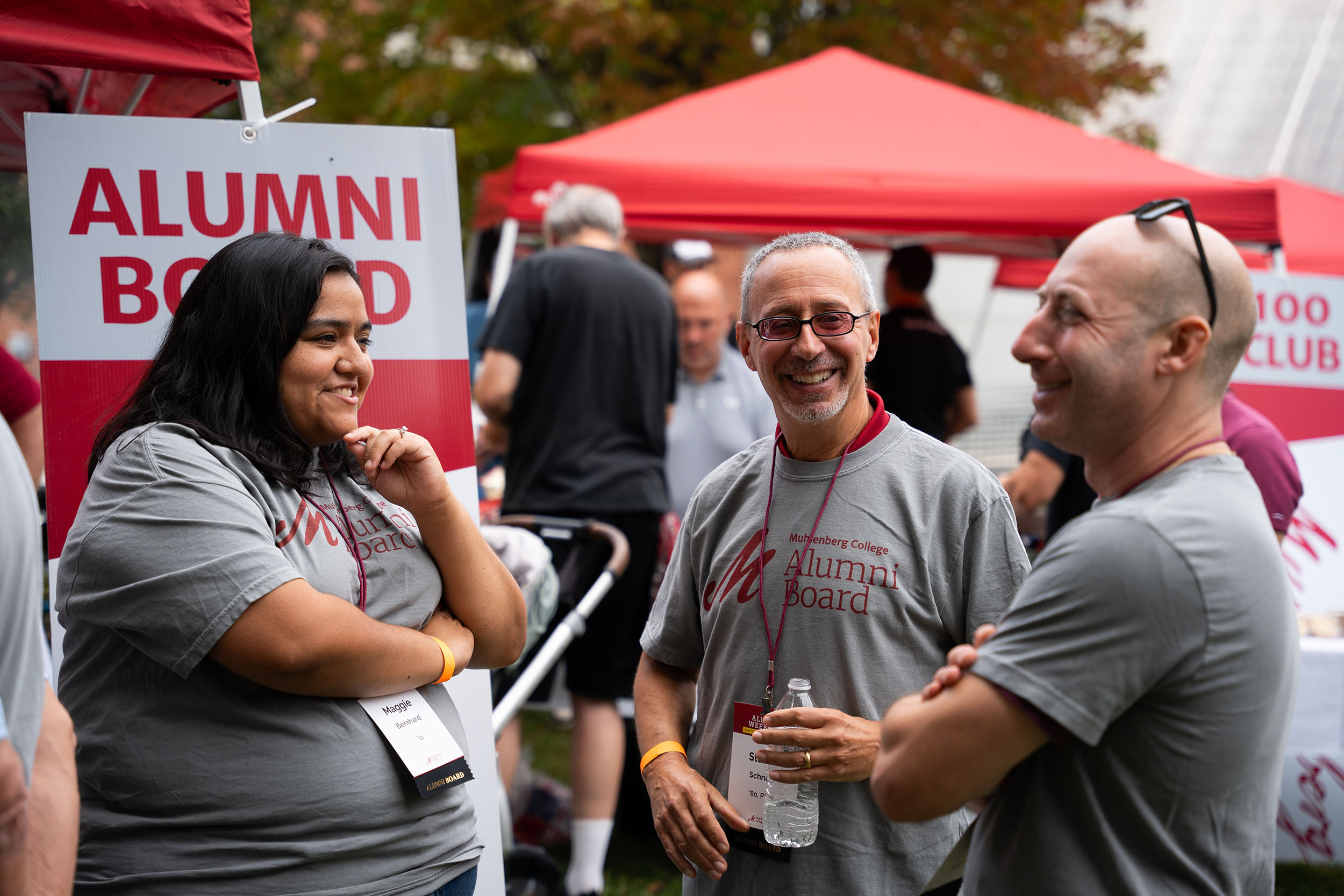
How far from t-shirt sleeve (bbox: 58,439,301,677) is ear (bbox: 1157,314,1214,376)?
1.27m

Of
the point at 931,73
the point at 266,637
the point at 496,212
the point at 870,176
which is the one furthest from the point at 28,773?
the point at 931,73

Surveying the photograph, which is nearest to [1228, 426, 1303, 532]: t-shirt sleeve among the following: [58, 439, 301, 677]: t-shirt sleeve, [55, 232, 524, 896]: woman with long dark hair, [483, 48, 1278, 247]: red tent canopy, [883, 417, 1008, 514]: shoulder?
[883, 417, 1008, 514]: shoulder

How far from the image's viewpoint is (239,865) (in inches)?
68.1

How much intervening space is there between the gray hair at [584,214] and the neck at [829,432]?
→ 2478mm

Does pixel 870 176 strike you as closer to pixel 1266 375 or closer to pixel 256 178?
pixel 1266 375

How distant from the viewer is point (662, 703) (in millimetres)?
2242

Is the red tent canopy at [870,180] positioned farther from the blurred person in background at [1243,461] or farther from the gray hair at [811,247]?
the gray hair at [811,247]

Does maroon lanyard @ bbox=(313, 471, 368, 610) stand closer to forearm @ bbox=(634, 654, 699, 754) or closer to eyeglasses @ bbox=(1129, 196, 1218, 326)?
forearm @ bbox=(634, 654, 699, 754)

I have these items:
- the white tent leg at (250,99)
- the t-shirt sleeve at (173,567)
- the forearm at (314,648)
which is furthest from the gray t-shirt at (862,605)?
the white tent leg at (250,99)

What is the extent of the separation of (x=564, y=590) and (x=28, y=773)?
2.29 meters

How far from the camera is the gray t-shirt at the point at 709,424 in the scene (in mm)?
4961

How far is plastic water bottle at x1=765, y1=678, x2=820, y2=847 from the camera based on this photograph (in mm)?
1921

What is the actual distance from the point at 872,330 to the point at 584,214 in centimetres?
249

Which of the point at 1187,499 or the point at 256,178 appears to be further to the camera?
the point at 256,178
